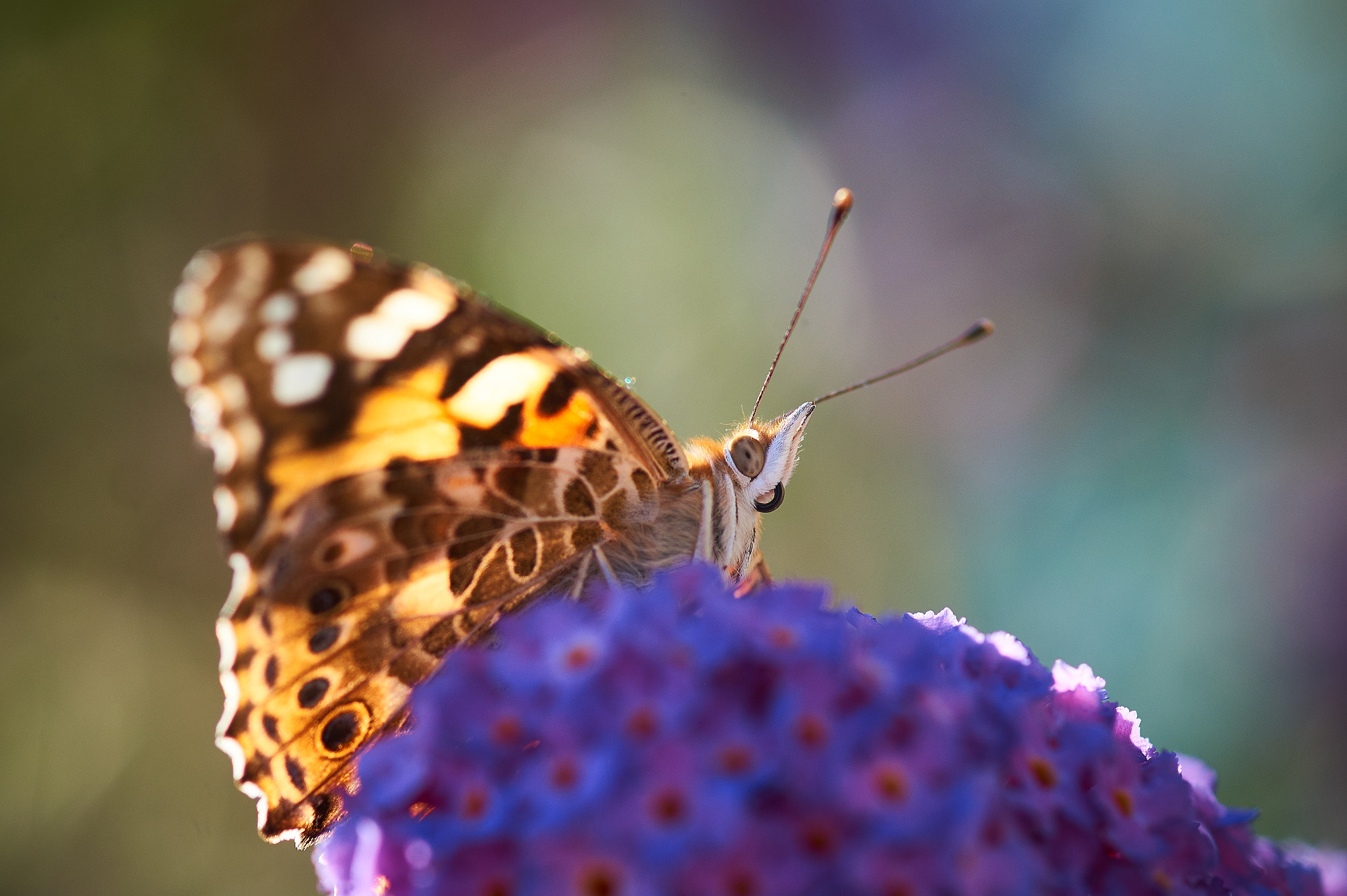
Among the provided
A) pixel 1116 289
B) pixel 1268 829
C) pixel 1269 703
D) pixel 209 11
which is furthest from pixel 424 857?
pixel 1116 289

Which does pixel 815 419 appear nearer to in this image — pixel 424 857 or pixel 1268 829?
pixel 1268 829

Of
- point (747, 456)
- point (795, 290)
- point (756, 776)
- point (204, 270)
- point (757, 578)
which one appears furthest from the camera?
point (795, 290)

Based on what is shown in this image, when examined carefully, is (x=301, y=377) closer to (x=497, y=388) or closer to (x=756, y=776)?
(x=497, y=388)

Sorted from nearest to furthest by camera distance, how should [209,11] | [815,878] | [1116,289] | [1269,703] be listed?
[815,878] < [1269,703] < [209,11] < [1116,289]

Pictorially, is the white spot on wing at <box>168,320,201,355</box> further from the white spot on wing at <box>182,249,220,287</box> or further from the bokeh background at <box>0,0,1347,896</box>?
the bokeh background at <box>0,0,1347,896</box>

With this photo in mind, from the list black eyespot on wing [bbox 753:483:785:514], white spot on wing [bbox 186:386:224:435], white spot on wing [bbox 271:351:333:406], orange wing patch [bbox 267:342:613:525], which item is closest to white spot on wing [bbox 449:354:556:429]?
orange wing patch [bbox 267:342:613:525]

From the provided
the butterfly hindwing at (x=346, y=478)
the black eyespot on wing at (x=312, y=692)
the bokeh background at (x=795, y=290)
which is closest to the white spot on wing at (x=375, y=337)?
the butterfly hindwing at (x=346, y=478)

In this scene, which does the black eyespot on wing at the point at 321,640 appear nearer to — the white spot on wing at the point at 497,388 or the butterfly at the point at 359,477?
the butterfly at the point at 359,477

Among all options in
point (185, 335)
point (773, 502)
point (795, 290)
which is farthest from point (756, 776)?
point (795, 290)
